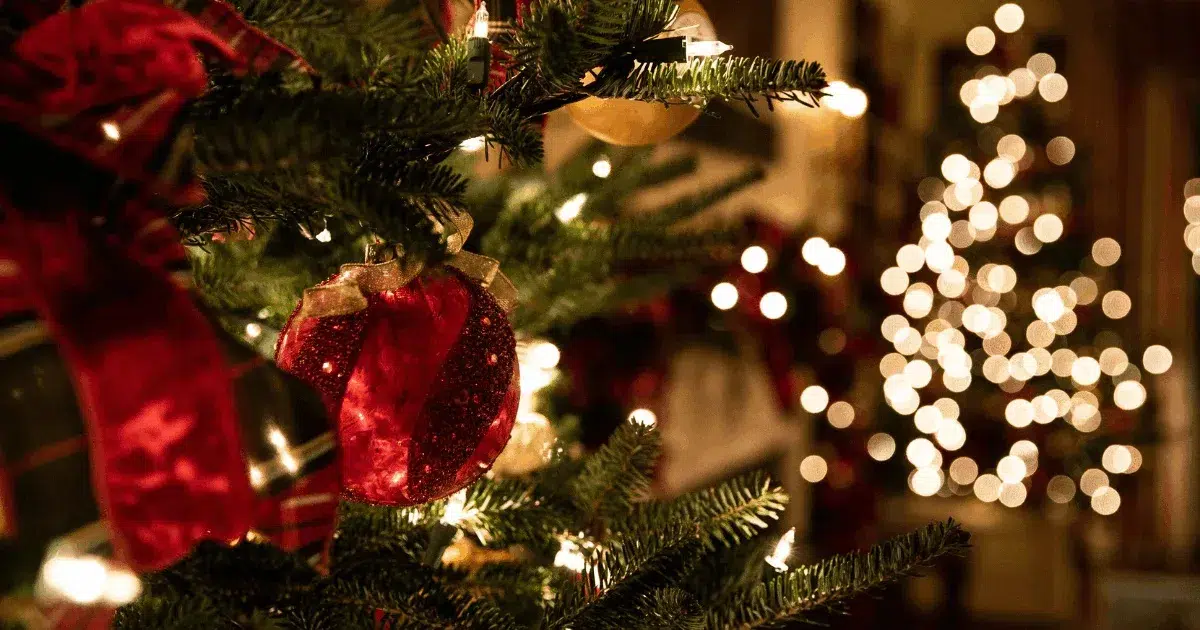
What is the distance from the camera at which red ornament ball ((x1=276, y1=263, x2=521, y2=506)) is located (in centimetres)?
35

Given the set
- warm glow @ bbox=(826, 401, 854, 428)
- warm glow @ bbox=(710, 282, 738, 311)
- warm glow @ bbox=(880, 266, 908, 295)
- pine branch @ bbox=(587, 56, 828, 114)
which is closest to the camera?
pine branch @ bbox=(587, 56, 828, 114)

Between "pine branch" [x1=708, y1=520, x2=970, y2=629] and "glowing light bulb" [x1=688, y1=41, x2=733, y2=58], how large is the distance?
20 centimetres

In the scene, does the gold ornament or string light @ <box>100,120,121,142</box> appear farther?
the gold ornament

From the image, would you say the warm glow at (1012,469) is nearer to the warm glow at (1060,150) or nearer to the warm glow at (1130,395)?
the warm glow at (1130,395)

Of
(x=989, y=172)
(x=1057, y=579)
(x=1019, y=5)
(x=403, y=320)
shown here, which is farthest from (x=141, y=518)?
(x=1019, y=5)

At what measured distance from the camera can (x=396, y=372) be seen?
350 millimetres

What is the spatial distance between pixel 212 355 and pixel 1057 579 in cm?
398

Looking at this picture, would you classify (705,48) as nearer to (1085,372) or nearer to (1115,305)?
(1085,372)

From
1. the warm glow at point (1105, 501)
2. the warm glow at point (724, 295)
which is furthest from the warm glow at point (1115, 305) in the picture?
the warm glow at point (724, 295)

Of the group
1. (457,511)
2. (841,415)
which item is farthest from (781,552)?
(841,415)

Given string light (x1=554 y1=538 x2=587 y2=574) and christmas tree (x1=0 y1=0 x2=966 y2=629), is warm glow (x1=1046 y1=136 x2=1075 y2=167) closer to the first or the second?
christmas tree (x1=0 y1=0 x2=966 y2=629)

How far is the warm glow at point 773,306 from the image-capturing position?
1909 millimetres

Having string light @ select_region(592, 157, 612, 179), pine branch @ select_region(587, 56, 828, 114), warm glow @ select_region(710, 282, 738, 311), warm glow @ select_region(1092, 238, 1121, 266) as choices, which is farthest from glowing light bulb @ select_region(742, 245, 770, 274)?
warm glow @ select_region(1092, 238, 1121, 266)

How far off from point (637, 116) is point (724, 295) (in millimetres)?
1346
